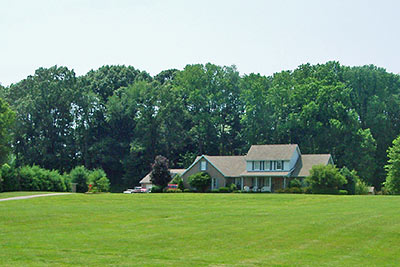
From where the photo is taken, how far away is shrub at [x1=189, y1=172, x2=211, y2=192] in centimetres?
7300

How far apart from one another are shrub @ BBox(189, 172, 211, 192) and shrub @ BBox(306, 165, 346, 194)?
49.3 ft

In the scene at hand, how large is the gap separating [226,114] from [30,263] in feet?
275

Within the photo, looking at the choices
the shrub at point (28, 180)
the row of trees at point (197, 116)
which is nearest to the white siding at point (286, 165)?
the row of trees at point (197, 116)

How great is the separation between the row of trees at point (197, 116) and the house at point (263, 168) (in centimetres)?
1250

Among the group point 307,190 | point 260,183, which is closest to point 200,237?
point 307,190

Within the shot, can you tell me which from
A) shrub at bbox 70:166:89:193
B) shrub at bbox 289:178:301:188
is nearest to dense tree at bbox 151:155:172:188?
shrub at bbox 70:166:89:193

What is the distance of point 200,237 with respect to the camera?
22.0 meters

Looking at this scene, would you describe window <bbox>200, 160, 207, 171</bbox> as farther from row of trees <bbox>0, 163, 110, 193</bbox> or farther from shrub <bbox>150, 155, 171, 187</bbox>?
row of trees <bbox>0, 163, 110, 193</bbox>

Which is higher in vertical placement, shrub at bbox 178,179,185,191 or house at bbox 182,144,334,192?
house at bbox 182,144,334,192

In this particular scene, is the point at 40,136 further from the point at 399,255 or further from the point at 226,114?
the point at 399,255

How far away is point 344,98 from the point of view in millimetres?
86438

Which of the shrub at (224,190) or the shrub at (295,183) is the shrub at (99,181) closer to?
the shrub at (224,190)

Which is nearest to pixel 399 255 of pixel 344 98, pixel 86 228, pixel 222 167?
pixel 86 228

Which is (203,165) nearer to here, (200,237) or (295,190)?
(295,190)
